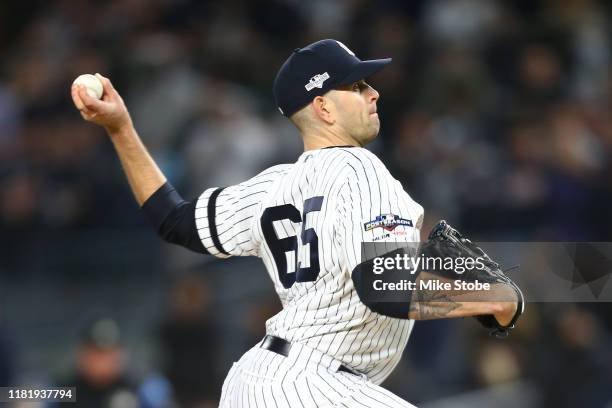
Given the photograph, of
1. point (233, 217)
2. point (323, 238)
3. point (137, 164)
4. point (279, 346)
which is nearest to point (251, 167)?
point (137, 164)

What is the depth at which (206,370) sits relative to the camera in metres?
7.18

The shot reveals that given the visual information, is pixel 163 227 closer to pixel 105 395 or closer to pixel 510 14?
pixel 105 395

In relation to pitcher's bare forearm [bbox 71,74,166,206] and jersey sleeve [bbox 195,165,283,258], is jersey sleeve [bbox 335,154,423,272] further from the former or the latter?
pitcher's bare forearm [bbox 71,74,166,206]

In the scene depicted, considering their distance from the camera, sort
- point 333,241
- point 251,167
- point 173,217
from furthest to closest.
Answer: point 251,167
point 173,217
point 333,241

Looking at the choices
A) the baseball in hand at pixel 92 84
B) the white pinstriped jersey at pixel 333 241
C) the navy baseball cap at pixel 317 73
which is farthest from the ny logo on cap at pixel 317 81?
the baseball in hand at pixel 92 84

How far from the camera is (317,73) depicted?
3580 mm

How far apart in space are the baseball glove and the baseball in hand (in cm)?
122

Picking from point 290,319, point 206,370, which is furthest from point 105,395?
point 290,319

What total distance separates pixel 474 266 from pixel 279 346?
653mm

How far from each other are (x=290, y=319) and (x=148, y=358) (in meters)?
4.57

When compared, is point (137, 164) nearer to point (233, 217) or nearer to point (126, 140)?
point (126, 140)

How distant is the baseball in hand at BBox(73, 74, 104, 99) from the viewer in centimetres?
370

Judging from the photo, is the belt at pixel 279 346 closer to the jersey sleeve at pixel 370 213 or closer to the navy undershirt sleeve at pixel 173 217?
the jersey sleeve at pixel 370 213

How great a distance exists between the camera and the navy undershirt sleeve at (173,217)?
3.86 meters
